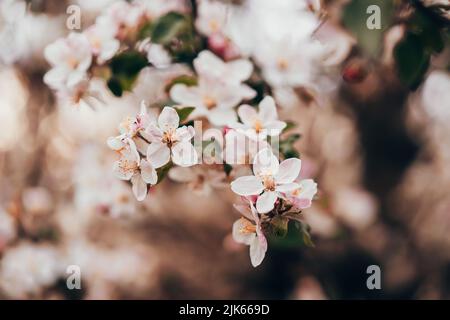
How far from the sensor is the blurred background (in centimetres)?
180

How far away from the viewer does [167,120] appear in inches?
27.5

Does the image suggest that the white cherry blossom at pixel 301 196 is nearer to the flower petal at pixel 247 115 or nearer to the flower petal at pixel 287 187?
the flower petal at pixel 287 187

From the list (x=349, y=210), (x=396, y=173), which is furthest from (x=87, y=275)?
(x=396, y=173)

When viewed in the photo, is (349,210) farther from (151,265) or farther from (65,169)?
(65,169)

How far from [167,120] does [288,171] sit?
0.16 meters

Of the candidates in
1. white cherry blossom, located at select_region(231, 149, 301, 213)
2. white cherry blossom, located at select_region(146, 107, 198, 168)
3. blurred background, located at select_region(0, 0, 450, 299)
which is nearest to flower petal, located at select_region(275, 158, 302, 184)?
white cherry blossom, located at select_region(231, 149, 301, 213)

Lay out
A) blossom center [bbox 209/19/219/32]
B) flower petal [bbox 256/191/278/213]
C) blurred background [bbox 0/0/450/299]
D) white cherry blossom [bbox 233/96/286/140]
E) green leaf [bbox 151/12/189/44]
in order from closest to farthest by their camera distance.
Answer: flower petal [bbox 256/191/278/213], white cherry blossom [bbox 233/96/286/140], green leaf [bbox 151/12/189/44], blossom center [bbox 209/19/219/32], blurred background [bbox 0/0/450/299]

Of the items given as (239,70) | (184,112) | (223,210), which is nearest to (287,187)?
(184,112)

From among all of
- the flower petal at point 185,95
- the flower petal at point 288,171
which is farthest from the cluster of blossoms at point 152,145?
the flower petal at point 185,95

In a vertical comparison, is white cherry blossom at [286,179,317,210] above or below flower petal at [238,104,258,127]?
below

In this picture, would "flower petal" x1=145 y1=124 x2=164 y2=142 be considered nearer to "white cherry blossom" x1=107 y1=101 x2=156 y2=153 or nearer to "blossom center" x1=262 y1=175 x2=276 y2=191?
"white cherry blossom" x1=107 y1=101 x2=156 y2=153

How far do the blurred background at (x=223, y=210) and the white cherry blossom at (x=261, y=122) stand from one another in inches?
35.2

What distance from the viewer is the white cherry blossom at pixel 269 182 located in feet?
2.14

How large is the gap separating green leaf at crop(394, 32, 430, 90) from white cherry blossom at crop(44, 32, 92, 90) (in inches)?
20.2
